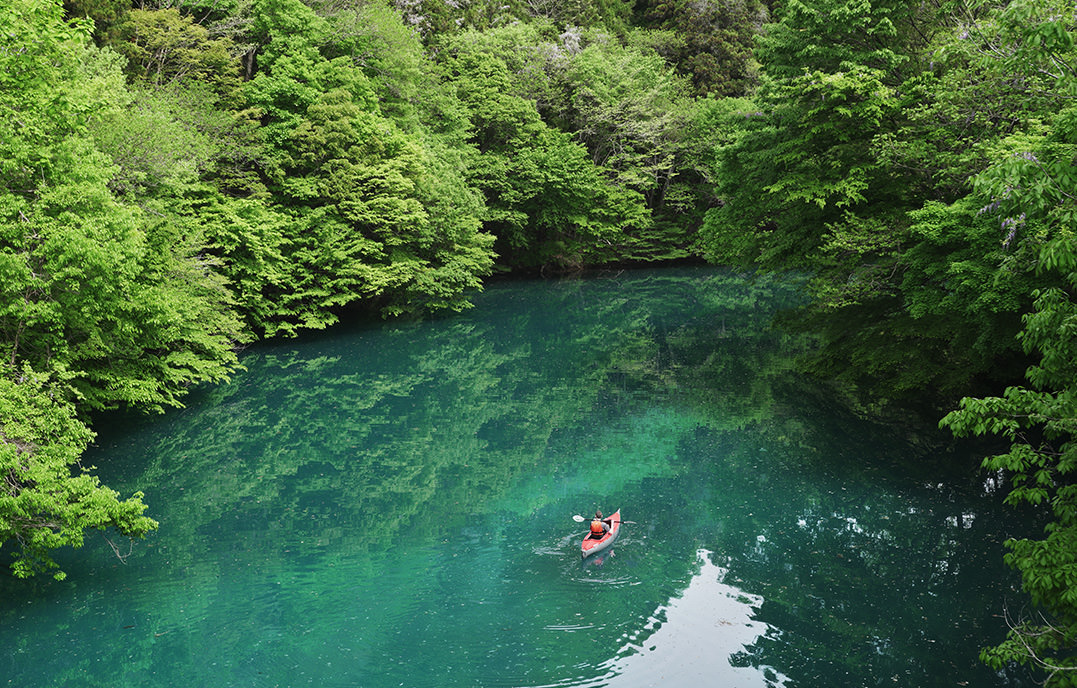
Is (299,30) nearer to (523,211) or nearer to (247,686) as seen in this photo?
(523,211)

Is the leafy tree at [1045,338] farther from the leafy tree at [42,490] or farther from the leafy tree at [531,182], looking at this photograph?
the leafy tree at [531,182]

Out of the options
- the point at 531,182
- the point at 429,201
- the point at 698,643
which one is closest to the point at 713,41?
the point at 531,182

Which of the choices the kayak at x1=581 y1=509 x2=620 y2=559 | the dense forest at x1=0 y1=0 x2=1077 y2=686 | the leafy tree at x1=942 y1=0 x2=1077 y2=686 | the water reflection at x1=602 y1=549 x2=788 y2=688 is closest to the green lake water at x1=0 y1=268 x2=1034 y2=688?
the water reflection at x1=602 y1=549 x2=788 y2=688

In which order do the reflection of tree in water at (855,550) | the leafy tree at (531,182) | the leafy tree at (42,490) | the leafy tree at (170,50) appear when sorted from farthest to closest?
1. the leafy tree at (531,182)
2. the leafy tree at (170,50)
3. the leafy tree at (42,490)
4. the reflection of tree in water at (855,550)

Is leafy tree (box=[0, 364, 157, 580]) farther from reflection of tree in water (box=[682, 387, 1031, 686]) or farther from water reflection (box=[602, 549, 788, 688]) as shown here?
reflection of tree in water (box=[682, 387, 1031, 686])

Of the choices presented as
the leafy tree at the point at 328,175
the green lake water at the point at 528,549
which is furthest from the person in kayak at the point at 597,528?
the leafy tree at the point at 328,175

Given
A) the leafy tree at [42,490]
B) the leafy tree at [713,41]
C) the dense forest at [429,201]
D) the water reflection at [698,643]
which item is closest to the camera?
the dense forest at [429,201]

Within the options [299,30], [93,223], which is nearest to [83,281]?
[93,223]
